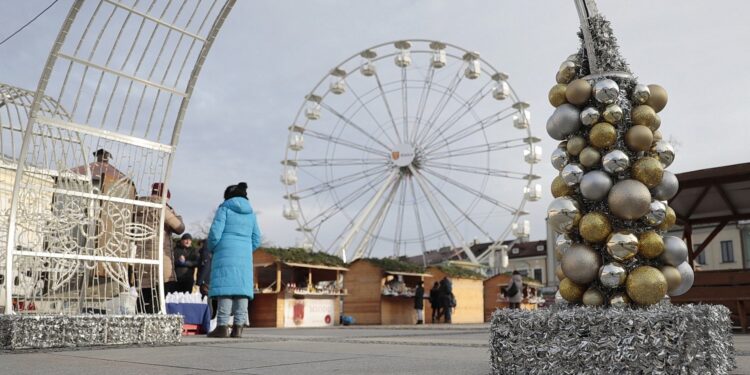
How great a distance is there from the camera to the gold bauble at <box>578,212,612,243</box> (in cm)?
320

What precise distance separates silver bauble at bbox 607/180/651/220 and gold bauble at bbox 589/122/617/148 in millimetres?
238

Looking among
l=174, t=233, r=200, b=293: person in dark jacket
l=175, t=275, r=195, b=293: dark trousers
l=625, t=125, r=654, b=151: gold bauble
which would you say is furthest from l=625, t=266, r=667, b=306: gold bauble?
l=175, t=275, r=195, b=293: dark trousers

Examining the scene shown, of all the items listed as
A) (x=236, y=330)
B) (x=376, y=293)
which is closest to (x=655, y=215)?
(x=236, y=330)

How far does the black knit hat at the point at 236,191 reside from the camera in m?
7.66

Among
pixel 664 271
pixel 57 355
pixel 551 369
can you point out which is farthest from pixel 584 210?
pixel 57 355

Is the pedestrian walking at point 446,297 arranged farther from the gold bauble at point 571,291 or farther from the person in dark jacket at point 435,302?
the gold bauble at point 571,291

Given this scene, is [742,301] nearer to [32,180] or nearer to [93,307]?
[93,307]

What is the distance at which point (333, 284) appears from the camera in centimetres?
1784

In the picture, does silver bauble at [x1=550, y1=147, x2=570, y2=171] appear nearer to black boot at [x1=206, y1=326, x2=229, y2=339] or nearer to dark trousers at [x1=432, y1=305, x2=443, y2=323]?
black boot at [x1=206, y1=326, x2=229, y2=339]

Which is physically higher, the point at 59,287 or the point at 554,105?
the point at 554,105

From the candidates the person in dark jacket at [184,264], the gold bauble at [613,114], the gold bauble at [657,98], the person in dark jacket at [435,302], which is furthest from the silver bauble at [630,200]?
the person in dark jacket at [435,302]

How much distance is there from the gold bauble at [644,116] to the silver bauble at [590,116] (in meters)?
0.20

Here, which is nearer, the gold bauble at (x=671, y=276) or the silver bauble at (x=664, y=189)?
the gold bauble at (x=671, y=276)

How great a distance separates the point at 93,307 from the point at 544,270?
58553mm
